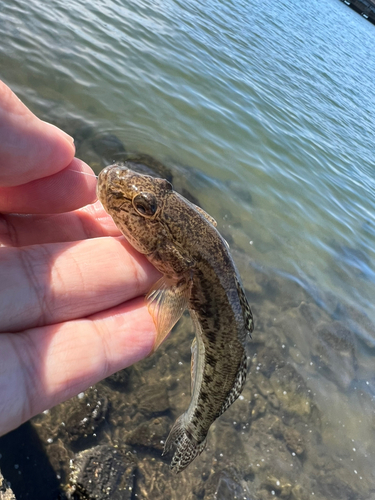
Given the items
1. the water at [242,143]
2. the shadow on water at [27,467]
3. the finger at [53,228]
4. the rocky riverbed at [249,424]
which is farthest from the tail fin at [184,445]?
the water at [242,143]

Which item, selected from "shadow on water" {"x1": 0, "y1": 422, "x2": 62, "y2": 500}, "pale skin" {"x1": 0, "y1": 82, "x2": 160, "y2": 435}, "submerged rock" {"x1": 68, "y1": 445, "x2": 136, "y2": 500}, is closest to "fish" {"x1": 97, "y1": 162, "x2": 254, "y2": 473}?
"pale skin" {"x1": 0, "y1": 82, "x2": 160, "y2": 435}

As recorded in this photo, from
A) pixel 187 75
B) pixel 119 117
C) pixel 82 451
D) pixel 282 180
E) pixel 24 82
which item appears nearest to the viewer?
pixel 82 451

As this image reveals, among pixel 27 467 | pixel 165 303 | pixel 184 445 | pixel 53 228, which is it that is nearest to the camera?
→ pixel 165 303

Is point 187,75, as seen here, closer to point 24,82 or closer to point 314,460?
point 24,82

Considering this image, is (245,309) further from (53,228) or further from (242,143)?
(242,143)

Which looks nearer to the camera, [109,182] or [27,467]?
[109,182]

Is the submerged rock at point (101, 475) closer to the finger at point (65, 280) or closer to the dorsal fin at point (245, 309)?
the finger at point (65, 280)

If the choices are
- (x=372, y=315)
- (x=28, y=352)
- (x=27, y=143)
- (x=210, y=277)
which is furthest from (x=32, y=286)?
(x=372, y=315)

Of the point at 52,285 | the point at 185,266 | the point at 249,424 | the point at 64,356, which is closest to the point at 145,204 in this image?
the point at 185,266
